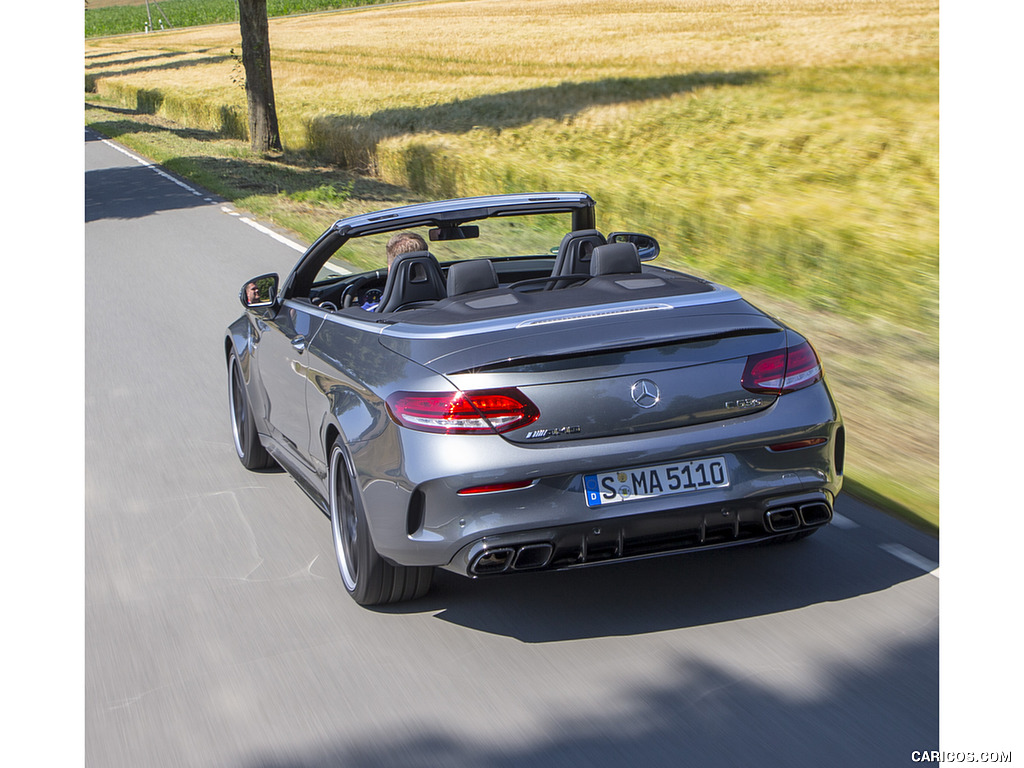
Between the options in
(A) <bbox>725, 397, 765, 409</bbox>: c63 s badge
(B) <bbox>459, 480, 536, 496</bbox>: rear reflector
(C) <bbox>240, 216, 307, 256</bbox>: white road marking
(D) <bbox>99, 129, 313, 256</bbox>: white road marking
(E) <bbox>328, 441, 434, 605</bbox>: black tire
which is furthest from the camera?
(D) <bbox>99, 129, 313, 256</bbox>: white road marking

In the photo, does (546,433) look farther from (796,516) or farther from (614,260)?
(614,260)

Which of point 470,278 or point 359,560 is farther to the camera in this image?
point 470,278

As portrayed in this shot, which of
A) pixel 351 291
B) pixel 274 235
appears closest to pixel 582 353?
pixel 351 291

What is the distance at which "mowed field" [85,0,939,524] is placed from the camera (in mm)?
9469

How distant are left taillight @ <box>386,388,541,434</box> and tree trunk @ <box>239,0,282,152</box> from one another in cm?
2281

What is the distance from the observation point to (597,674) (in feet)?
13.1

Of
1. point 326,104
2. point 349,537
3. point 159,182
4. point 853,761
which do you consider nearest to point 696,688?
point 853,761

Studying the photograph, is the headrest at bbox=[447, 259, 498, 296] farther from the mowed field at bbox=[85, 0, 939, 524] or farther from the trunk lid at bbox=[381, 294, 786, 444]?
the mowed field at bbox=[85, 0, 939, 524]

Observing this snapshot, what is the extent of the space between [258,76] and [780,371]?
2308 centimetres

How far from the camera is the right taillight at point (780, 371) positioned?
4.27m

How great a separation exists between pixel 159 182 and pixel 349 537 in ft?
66.5

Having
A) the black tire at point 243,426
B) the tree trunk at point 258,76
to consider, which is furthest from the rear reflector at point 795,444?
the tree trunk at point 258,76

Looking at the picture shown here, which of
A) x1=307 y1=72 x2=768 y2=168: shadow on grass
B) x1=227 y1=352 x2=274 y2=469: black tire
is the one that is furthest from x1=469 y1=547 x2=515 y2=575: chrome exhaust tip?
x1=307 y1=72 x2=768 y2=168: shadow on grass

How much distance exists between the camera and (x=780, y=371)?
432cm
